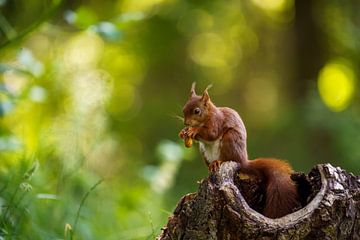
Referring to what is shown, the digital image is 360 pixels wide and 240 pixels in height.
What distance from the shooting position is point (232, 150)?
2.21 m

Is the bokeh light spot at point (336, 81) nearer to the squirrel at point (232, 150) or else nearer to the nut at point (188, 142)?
the squirrel at point (232, 150)

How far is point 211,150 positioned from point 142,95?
22.7 feet

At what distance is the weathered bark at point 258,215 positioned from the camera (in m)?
1.89

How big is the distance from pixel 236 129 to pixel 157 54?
6752mm

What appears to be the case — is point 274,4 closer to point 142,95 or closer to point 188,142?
point 142,95

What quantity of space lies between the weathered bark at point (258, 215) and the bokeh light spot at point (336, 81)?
545cm

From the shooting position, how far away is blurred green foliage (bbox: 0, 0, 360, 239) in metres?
2.91

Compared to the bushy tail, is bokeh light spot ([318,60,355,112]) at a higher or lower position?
lower

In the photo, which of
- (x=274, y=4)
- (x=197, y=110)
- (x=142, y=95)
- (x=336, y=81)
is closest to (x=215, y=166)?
(x=197, y=110)

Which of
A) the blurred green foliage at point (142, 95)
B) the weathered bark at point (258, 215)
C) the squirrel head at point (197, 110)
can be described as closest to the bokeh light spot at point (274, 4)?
the blurred green foliage at point (142, 95)

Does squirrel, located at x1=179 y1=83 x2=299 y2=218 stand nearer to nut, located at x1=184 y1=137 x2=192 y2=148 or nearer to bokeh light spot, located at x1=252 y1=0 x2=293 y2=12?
nut, located at x1=184 y1=137 x2=192 y2=148

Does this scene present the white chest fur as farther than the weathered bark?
Yes

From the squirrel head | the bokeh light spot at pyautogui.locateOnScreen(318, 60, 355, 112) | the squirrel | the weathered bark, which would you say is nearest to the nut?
the squirrel

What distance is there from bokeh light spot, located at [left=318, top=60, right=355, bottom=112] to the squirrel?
5.14 m
